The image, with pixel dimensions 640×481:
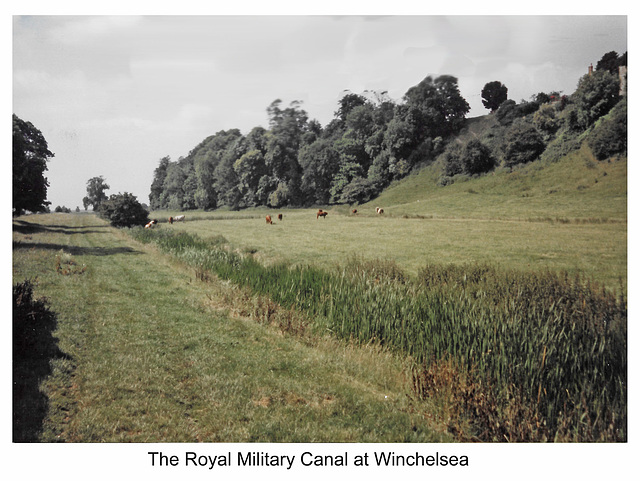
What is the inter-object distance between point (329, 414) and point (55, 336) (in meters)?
5.36

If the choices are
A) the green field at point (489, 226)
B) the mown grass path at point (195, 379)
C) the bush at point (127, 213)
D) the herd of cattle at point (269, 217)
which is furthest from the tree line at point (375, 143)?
the bush at point (127, 213)

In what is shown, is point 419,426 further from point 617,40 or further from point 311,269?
point 617,40

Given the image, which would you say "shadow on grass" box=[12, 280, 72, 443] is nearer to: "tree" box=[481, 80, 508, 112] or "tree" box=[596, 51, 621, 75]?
"tree" box=[481, 80, 508, 112]

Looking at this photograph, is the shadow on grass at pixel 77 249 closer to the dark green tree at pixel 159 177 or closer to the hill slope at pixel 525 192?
the dark green tree at pixel 159 177

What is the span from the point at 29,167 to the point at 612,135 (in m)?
12.1

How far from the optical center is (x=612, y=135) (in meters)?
7.38

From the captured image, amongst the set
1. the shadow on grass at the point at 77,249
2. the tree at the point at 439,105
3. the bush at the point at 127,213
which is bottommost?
the shadow on grass at the point at 77,249

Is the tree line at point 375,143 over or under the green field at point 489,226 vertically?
over

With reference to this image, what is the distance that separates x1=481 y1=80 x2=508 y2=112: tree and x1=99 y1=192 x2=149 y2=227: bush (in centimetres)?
2559

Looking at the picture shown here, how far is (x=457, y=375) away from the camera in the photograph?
5035mm

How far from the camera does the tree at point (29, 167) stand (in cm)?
718

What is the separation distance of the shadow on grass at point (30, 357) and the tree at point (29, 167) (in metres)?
1.97

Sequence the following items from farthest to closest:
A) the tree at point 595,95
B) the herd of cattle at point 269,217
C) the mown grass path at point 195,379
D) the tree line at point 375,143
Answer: the herd of cattle at point 269,217 → the tree line at point 375,143 → the tree at point 595,95 → the mown grass path at point 195,379

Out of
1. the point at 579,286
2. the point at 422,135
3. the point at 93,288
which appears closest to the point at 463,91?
the point at 422,135
